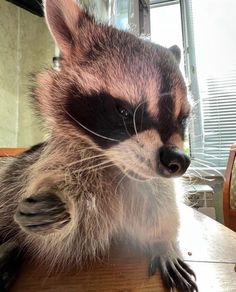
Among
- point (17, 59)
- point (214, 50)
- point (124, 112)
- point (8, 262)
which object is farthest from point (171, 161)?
point (214, 50)

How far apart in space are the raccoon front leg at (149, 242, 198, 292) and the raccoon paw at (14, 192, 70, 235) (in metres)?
0.13

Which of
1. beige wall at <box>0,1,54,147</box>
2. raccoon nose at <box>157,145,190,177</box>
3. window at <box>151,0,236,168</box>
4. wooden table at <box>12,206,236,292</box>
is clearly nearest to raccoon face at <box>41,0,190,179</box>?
raccoon nose at <box>157,145,190,177</box>

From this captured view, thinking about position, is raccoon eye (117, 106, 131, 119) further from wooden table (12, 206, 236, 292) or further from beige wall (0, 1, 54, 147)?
beige wall (0, 1, 54, 147)

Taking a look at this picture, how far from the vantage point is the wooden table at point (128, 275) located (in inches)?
12.9

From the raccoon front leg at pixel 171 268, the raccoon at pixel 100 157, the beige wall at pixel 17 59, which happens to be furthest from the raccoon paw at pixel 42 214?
the beige wall at pixel 17 59

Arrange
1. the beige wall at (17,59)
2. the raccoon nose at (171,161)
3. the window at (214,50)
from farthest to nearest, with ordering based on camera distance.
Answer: the window at (214,50)
the beige wall at (17,59)
the raccoon nose at (171,161)

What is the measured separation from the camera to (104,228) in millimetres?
359

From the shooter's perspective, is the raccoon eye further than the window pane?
No

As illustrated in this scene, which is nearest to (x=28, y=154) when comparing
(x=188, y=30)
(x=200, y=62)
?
(x=200, y=62)

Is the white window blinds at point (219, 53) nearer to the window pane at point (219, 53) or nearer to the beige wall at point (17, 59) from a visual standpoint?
the window pane at point (219, 53)

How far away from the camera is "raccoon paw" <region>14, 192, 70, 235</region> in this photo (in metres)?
0.29

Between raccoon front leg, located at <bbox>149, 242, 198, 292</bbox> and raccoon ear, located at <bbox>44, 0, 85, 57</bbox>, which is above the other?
raccoon ear, located at <bbox>44, 0, 85, 57</bbox>

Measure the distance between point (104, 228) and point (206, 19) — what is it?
5.24 feet

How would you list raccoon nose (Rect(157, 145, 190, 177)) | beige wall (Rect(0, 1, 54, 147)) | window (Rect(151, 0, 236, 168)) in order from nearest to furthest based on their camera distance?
1. raccoon nose (Rect(157, 145, 190, 177))
2. beige wall (Rect(0, 1, 54, 147))
3. window (Rect(151, 0, 236, 168))
